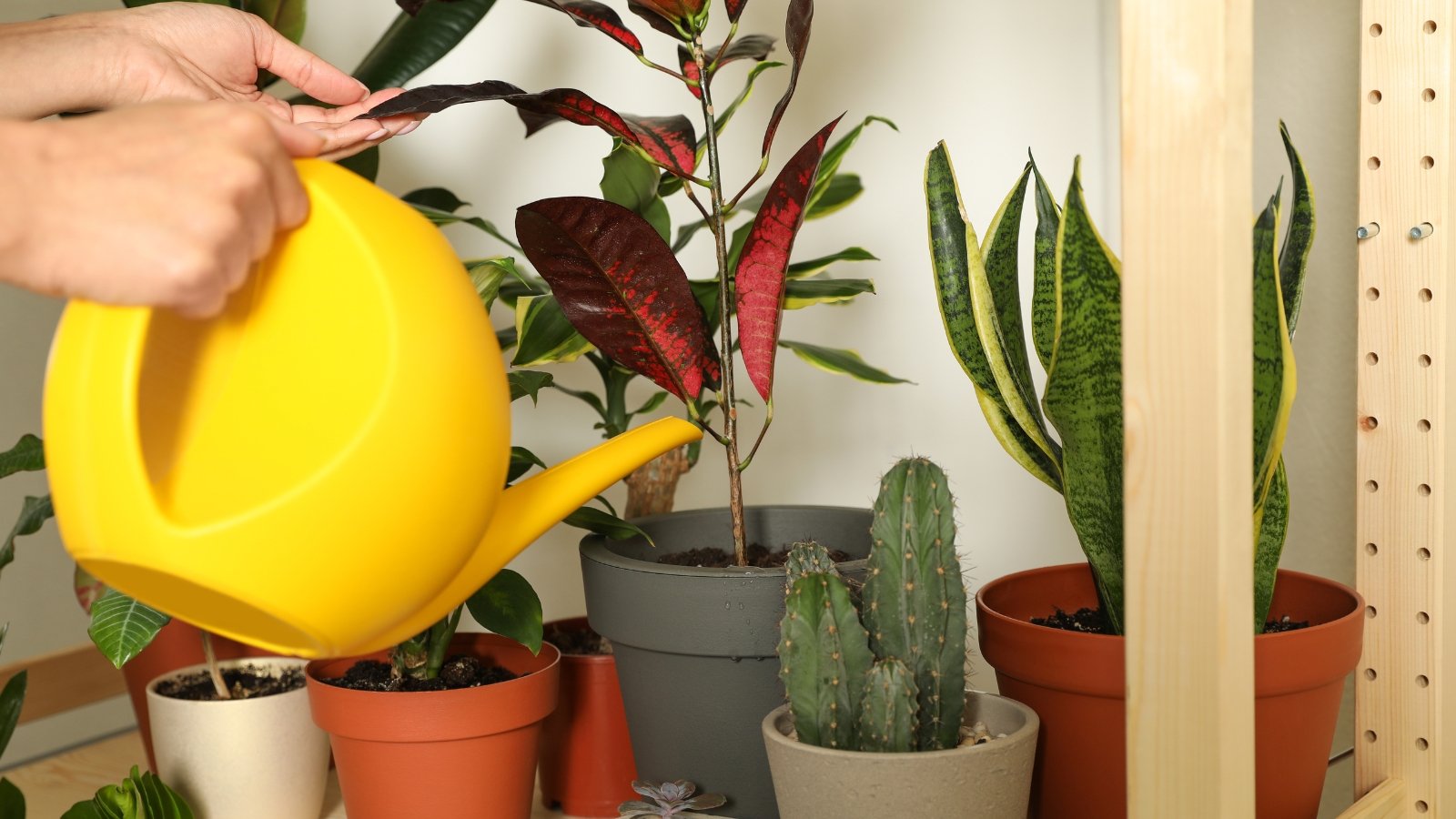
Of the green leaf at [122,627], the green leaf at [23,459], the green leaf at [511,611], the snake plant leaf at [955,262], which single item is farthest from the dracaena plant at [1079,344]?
the green leaf at [23,459]

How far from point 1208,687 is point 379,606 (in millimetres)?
324

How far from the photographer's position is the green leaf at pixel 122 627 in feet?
2.40

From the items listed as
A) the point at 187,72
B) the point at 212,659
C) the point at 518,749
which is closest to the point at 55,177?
the point at 187,72

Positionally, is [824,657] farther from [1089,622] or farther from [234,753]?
[234,753]

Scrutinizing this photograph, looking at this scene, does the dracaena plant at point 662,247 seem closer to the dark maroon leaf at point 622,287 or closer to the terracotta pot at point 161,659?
the dark maroon leaf at point 622,287

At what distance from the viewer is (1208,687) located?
0.45 metres

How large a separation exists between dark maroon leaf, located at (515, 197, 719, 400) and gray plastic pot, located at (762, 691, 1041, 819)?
0.83 ft

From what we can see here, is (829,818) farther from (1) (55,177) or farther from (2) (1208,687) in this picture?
(1) (55,177)

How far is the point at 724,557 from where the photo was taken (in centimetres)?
83

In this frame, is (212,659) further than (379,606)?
Yes

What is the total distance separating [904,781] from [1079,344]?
252 millimetres

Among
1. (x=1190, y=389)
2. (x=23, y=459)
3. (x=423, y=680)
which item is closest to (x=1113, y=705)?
(x=1190, y=389)

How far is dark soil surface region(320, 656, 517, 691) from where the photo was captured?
802mm

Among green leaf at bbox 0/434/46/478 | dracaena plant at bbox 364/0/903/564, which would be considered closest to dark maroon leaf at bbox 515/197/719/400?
dracaena plant at bbox 364/0/903/564
